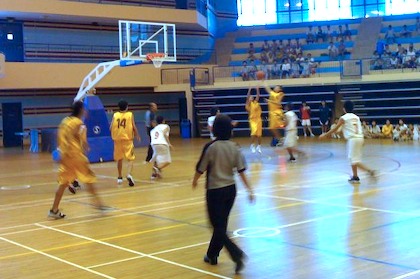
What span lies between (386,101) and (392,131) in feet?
9.94

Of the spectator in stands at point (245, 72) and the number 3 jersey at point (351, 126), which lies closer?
the number 3 jersey at point (351, 126)

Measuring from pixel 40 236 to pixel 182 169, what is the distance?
8195 mm

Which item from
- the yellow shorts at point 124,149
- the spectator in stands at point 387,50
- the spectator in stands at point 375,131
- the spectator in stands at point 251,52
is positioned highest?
the spectator in stands at point 251,52

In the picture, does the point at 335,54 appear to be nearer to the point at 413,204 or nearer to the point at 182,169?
the point at 182,169

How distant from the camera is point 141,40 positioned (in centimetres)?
2481

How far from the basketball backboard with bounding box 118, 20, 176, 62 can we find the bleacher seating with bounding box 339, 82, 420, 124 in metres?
9.44

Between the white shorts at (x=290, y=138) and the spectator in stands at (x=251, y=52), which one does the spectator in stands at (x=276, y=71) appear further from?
the white shorts at (x=290, y=138)

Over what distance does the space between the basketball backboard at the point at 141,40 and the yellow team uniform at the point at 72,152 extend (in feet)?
46.0

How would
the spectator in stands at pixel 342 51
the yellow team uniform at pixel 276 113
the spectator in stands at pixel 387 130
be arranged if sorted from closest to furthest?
the yellow team uniform at pixel 276 113, the spectator in stands at pixel 387 130, the spectator in stands at pixel 342 51

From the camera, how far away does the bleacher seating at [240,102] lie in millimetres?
30125

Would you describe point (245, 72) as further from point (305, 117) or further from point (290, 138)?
point (290, 138)

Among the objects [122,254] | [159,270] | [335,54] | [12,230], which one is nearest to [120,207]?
[12,230]

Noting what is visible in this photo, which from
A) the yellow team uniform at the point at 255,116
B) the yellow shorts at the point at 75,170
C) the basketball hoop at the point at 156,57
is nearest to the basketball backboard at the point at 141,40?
the basketball hoop at the point at 156,57

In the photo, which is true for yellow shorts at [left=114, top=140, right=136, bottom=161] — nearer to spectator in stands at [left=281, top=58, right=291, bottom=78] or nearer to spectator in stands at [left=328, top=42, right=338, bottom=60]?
spectator in stands at [left=281, top=58, right=291, bottom=78]
